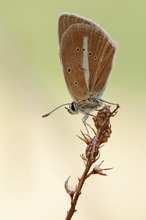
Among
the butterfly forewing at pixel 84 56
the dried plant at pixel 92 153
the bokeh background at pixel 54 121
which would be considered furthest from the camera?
the bokeh background at pixel 54 121

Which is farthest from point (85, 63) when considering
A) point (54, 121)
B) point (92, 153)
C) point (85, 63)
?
point (54, 121)

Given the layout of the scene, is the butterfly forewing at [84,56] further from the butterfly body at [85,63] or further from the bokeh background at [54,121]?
the bokeh background at [54,121]

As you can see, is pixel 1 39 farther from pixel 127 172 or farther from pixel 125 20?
pixel 127 172

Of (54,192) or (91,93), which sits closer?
(91,93)

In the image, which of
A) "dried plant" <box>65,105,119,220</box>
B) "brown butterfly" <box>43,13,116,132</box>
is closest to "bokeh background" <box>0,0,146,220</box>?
"brown butterfly" <box>43,13,116,132</box>

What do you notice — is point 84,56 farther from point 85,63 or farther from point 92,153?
point 92,153

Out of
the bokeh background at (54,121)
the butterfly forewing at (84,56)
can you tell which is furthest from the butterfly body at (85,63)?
the bokeh background at (54,121)

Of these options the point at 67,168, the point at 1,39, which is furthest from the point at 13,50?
the point at 67,168

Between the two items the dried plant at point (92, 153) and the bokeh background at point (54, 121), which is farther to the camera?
the bokeh background at point (54, 121)

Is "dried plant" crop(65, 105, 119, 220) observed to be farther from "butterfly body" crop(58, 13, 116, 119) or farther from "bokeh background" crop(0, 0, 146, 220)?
"bokeh background" crop(0, 0, 146, 220)
